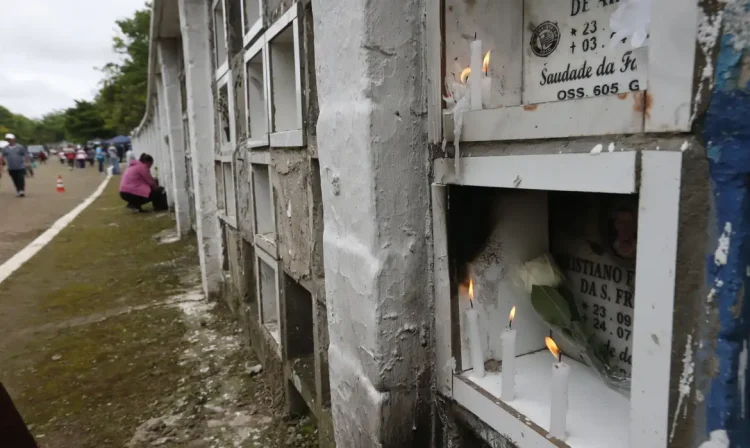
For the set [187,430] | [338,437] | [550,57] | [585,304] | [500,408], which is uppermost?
[550,57]

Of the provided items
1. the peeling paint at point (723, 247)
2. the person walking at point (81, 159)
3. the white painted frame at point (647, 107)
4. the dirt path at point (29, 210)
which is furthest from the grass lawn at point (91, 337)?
the person walking at point (81, 159)

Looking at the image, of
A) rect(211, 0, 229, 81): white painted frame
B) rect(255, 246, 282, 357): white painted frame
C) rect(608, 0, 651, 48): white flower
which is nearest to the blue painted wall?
rect(608, 0, 651, 48): white flower

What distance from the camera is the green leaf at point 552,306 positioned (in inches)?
53.0

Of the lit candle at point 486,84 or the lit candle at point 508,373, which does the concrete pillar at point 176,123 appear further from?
the lit candle at point 508,373

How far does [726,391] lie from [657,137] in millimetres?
393

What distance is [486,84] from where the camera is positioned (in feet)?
4.20

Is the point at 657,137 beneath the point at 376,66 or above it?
beneath

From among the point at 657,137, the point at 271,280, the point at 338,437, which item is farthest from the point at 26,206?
the point at 657,137

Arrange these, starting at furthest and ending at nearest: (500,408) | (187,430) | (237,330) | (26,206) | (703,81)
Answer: (26,206)
(237,330)
(187,430)
(500,408)
(703,81)

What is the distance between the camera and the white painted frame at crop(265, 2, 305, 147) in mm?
2230

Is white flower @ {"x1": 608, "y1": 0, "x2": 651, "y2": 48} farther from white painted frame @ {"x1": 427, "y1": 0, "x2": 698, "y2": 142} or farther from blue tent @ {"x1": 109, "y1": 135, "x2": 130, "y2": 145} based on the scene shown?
blue tent @ {"x1": 109, "y1": 135, "x2": 130, "y2": 145}

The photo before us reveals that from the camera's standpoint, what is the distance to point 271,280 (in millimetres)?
3420

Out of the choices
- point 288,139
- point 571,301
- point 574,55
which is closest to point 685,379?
point 571,301

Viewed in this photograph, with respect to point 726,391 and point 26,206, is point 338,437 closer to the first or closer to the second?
point 726,391
